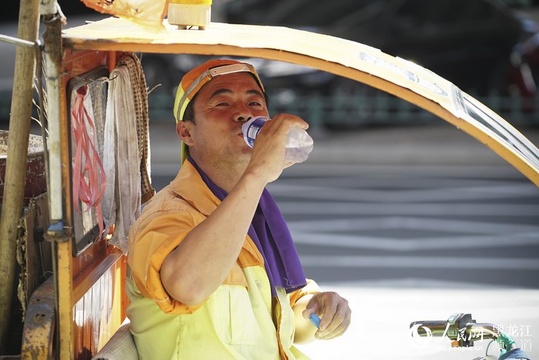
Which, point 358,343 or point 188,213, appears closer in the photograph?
point 188,213

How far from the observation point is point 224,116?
105 inches

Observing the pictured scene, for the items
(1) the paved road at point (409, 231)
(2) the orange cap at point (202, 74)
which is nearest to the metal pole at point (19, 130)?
(2) the orange cap at point (202, 74)

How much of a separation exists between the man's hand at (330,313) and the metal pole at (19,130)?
0.82 meters

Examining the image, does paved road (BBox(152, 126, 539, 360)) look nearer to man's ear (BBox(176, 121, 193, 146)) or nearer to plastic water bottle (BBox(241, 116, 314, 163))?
plastic water bottle (BBox(241, 116, 314, 163))

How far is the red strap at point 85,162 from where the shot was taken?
2.36 meters

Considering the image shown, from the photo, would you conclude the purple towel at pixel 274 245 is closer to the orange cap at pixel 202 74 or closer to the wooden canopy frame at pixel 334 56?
the orange cap at pixel 202 74

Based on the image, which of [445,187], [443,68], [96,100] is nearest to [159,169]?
[445,187]

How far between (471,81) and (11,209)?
40.0 ft

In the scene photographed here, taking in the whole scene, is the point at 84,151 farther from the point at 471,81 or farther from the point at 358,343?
the point at 471,81

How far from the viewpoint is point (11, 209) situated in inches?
95.1

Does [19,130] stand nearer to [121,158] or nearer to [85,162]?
[85,162]

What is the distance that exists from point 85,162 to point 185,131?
0.39m

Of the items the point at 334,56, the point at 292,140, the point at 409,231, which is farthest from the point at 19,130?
the point at 409,231

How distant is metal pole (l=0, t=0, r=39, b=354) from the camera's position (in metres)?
2.38
